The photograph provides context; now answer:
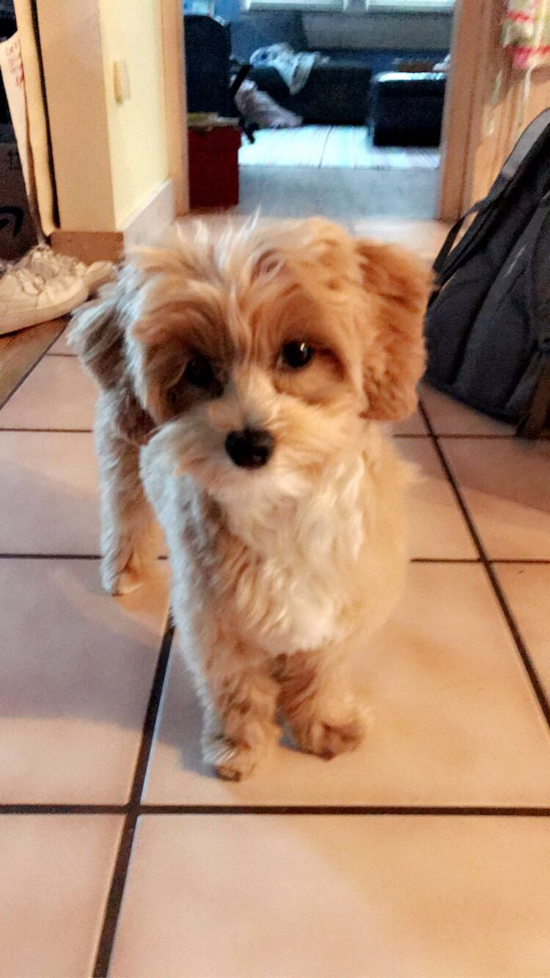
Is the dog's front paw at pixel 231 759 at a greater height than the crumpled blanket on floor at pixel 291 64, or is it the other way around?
the crumpled blanket on floor at pixel 291 64

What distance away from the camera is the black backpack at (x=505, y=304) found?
63.0 inches

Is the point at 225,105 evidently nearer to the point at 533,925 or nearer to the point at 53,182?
the point at 53,182

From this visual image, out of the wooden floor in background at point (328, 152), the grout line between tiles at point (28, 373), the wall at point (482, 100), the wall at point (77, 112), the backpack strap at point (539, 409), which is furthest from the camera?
the wooden floor in background at point (328, 152)

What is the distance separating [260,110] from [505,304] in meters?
5.41

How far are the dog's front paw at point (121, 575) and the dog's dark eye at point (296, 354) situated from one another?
582 millimetres

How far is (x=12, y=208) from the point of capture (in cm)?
247

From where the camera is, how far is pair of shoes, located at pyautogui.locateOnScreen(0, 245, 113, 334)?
218 cm

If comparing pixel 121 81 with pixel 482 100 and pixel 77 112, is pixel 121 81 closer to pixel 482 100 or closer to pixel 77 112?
pixel 77 112

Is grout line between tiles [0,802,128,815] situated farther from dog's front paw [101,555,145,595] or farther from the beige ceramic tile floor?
dog's front paw [101,555,145,595]

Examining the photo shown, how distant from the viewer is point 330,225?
799 millimetres

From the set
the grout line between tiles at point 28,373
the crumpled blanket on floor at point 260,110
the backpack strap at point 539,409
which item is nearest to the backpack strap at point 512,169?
the backpack strap at point 539,409

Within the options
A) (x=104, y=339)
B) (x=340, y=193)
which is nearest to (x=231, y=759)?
(x=104, y=339)

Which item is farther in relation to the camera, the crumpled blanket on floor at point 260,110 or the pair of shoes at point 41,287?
the crumpled blanket on floor at point 260,110

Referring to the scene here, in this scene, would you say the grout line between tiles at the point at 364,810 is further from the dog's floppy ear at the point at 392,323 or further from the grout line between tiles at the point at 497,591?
the dog's floppy ear at the point at 392,323
